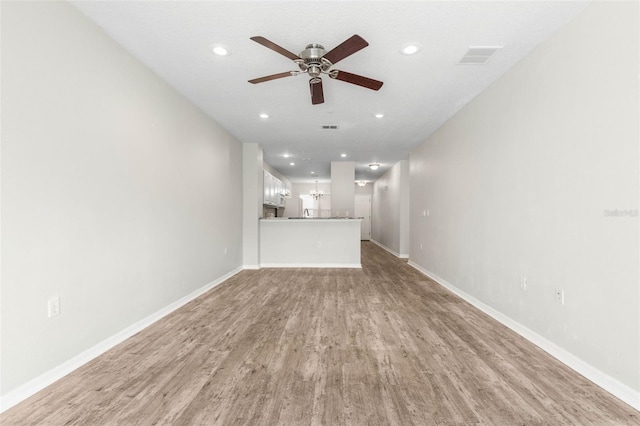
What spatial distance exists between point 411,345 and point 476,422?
940 millimetres

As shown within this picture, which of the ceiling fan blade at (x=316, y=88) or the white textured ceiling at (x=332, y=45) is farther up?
the white textured ceiling at (x=332, y=45)

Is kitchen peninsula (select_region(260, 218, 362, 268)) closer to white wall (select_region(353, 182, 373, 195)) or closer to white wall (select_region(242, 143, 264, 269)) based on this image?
white wall (select_region(242, 143, 264, 269))

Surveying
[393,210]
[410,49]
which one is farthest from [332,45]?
[393,210]

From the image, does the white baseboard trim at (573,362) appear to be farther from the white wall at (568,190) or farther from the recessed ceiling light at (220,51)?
the recessed ceiling light at (220,51)

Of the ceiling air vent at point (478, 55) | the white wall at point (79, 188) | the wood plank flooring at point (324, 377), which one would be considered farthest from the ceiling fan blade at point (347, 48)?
the wood plank flooring at point (324, 377)

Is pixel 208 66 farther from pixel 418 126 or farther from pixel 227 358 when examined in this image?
pixel 418 126

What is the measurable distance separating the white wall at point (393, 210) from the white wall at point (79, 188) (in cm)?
573

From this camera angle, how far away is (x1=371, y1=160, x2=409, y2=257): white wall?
25.6ft

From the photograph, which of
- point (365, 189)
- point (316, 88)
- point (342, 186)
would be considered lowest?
point (342, 186)

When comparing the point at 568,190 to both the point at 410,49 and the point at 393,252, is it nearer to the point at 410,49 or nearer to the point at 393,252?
the point at 410,49

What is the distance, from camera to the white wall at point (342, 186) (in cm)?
820

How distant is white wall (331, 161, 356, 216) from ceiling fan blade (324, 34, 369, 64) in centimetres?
584

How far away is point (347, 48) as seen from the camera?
2.16m

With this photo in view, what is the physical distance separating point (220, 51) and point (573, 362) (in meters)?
3.86
